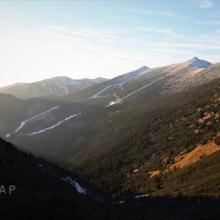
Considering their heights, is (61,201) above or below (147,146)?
above

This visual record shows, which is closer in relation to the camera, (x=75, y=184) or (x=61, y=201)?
(x=61, y=201)

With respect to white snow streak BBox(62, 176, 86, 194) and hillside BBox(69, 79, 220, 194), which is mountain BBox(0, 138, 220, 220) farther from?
hillside BBox(69, 79, 220, 194)

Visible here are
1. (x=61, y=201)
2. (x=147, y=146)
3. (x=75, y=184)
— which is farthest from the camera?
(x=147, y=146)

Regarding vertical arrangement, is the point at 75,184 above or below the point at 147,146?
above

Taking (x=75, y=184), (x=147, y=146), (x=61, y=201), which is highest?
(x=61, y=201)

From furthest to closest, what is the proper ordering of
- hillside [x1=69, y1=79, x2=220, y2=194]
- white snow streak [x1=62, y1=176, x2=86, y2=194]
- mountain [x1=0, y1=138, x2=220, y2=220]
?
hillside [x1=69, y1=79, x2=220, y2=194] → white snow streak [x1=62, y1=176, x2=86, y2=194] → mountain [x1=0, y1=138, x2=220, y2=220]

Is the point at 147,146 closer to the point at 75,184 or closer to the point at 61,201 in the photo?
the point at 75,184

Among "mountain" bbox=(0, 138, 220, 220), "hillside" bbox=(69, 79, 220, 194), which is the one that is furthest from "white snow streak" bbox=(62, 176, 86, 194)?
"hillside" bbox=(69, 79, 220, 194)

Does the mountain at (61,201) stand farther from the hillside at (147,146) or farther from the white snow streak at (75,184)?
the hillside at (147,146)

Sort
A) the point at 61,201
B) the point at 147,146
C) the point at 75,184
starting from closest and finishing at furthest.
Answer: the point at 61,201
the point at 75,184
the point at 147,146

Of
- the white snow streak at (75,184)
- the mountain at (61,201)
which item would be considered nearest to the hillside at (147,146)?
the white snow streak at (75,184)

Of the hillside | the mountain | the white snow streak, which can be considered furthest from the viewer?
the hillside

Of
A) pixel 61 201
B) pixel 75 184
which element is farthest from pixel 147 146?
pixel 61 201
